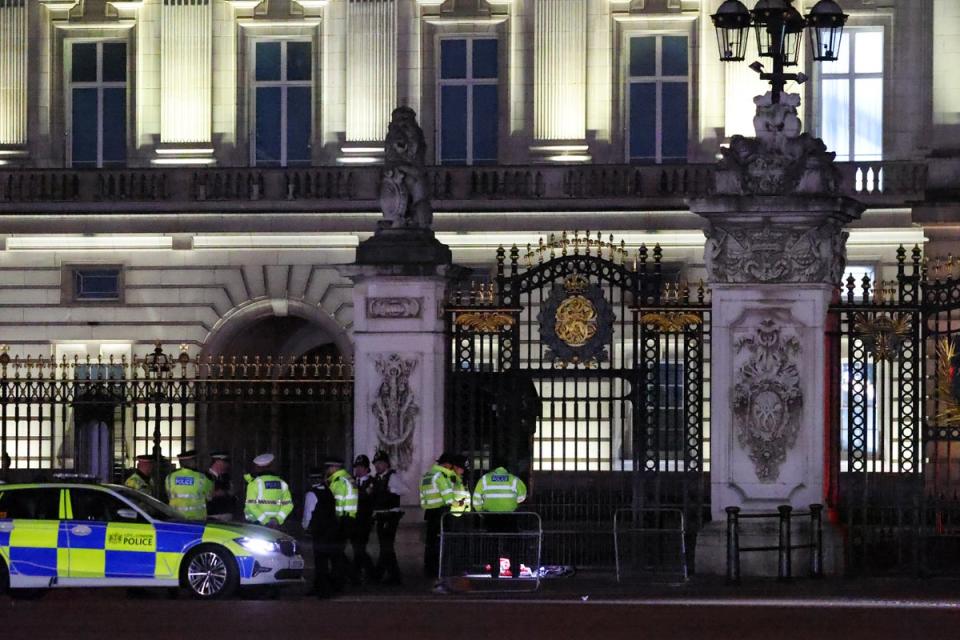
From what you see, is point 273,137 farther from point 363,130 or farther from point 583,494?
point 583,494

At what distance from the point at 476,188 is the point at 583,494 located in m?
17.4

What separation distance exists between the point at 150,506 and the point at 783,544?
626cm

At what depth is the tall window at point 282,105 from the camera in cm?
4844

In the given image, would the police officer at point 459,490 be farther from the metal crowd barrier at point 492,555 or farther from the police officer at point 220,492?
the police officer at point 220,492

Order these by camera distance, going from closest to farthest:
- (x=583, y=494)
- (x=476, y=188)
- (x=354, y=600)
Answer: (x=354, y=600), (x=583, y=494), (x=476, y=188)

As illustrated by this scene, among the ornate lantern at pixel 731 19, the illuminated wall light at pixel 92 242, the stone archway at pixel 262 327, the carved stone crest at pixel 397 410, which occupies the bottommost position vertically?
the carved stone crest at pixel 397 410

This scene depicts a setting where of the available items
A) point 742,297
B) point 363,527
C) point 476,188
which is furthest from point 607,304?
point 476,188

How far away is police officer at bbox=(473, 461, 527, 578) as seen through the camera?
2653cm

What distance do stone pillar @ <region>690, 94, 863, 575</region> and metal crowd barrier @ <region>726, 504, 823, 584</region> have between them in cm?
17

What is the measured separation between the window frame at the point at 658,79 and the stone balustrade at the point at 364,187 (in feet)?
2.89

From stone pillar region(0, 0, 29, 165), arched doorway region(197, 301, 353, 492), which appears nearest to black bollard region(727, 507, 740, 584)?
arched doorway region(197, 301, 353, 492)

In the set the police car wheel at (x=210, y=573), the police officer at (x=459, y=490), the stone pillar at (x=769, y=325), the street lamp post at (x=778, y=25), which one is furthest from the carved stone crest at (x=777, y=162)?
the police car wheel at (x=210, y=573)

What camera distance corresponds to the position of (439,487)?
26.7m

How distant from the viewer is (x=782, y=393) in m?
26.5
